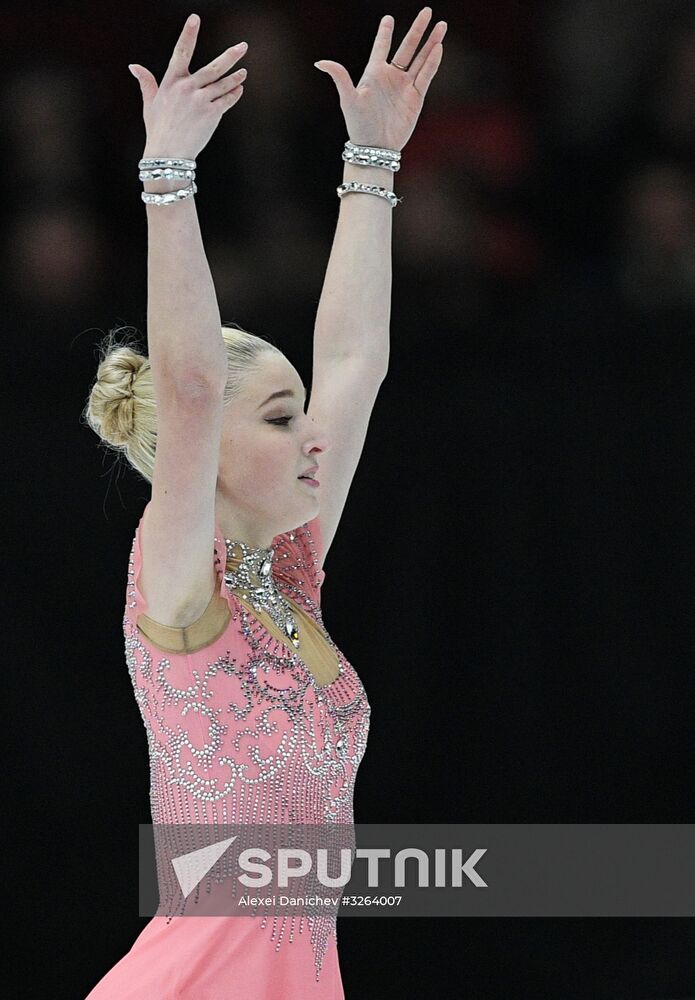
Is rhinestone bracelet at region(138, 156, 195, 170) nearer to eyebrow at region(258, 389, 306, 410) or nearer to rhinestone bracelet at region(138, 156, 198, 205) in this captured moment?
rhinestone bracelet at region(138, 156, 198, 205)

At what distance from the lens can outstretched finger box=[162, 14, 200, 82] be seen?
64.2 inches

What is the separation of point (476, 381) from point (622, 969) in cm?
139

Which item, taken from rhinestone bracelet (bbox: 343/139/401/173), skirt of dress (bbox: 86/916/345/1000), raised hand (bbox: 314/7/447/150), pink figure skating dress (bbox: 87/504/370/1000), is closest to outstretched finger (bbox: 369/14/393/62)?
raised hand (bbox: 314/7/447/150)

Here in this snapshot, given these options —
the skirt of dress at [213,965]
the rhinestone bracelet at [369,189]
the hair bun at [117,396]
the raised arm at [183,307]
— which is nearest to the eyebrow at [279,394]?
the hair bun at [117,396]

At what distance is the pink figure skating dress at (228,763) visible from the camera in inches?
74.8

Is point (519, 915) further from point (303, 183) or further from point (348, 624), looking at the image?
point (303, 183)

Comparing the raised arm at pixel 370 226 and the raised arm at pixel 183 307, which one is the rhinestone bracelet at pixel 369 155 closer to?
the raised arm at pixel 370 226

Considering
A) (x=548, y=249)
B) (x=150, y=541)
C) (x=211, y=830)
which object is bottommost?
(x=211, y=830)

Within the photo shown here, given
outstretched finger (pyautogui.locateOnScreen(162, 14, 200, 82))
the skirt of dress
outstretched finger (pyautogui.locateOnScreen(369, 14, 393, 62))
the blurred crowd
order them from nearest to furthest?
outstretched finger (pyautogui.locateOnScreen(162, 14, 200, 82)), the skirt of dress, outstretched finger (pyautogui.locateOnScreen(369, 14, 393, 62)), the blurred crowd

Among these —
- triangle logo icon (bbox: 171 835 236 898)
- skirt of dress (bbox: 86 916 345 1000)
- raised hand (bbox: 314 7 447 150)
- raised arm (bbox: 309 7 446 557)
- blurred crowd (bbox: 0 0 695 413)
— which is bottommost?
skirt of dress (bbox: 86 916 345 1000)

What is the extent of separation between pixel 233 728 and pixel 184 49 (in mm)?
839

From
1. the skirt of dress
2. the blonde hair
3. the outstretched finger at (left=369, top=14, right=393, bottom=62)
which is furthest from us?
the outstretched finger at (left=369, top=14, right=393, bottom=62)

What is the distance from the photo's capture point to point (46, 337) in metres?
3.25

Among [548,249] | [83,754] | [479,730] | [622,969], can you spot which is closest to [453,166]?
[548,249]
